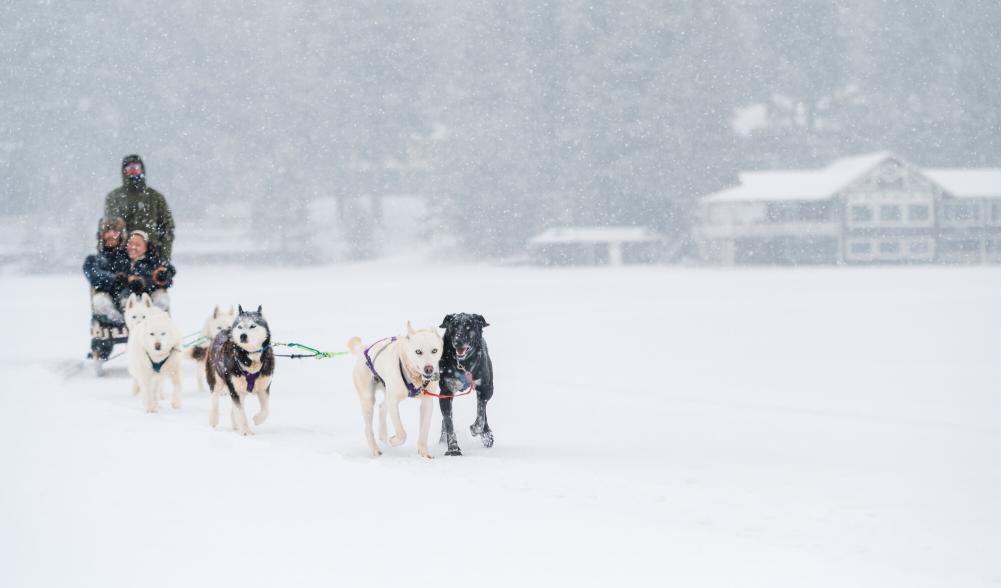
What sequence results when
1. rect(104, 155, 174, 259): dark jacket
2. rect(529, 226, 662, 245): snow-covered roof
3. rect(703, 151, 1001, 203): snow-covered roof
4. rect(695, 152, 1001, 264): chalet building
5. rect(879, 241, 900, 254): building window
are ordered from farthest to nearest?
1. rect(879, 241, 900, 254): building window
2. rect(703, 151, 1001, 203): snow-covered roof
3. rect(695, 152, 1001, 264): chalet building
4. rect(529, 226, 662, 245): snow-covered roof
5. rect(104, 155, 174, 259): dark jacket

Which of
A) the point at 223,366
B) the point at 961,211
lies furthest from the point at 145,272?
the point at 961,211

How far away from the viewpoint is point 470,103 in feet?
246

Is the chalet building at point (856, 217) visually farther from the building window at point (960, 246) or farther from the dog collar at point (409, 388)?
the dog collar at point (409, 388)

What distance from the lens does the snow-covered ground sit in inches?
236

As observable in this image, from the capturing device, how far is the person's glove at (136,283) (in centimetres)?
1419

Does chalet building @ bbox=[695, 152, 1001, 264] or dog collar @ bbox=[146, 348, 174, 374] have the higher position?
chalet building @ bbox=[695, 152, 1001, 264]

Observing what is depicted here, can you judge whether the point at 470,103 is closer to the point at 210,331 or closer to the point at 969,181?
the point at 969,181

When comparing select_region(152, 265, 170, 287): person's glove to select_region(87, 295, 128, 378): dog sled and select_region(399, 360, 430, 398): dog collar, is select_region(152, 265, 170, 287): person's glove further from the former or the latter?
select_region(399, 360, 430, 398): dog collar

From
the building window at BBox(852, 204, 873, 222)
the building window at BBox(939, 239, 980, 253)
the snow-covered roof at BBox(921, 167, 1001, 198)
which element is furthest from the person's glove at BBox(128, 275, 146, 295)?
the snow-covered roof at BBox(921, 167, 1001, 198)

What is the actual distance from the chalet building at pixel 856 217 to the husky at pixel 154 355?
5486 cm

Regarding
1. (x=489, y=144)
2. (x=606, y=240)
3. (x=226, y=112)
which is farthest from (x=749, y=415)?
(x=226, y=112)

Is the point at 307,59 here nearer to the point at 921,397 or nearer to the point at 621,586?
the point at 921,397

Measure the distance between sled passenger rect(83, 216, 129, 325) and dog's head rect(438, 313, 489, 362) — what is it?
7.00m

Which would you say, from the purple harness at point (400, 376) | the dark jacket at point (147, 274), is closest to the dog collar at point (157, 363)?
the purple harness at point (400, 376)
